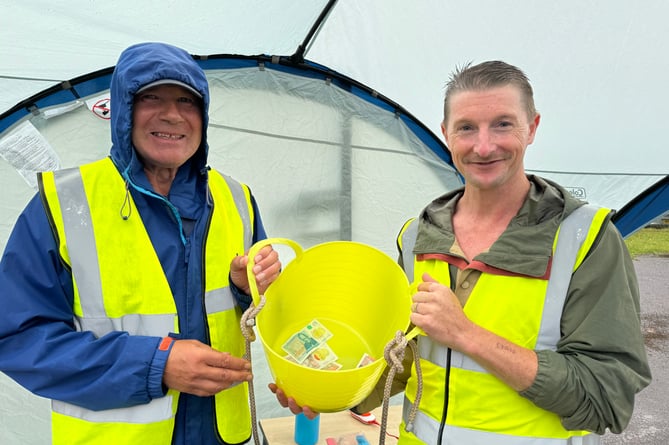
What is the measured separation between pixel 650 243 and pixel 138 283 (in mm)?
11676

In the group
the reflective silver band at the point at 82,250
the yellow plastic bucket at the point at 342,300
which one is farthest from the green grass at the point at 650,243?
the reflective silver band at the point at 82,250

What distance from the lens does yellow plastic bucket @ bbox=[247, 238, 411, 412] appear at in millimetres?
1141

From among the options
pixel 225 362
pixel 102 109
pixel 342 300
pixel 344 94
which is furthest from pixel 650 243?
pixel 225 362

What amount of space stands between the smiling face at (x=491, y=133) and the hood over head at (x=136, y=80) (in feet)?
2.15

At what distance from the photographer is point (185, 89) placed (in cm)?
118

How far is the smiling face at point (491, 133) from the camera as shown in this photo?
1.00m

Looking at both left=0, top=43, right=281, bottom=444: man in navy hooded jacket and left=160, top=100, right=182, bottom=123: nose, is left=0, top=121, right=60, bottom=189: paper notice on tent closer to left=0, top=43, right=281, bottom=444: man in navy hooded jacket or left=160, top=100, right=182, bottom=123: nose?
left=0, top=43, right=281, bottom=444: man in navy hooded jacket

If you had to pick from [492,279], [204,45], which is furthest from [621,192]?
[204,45]

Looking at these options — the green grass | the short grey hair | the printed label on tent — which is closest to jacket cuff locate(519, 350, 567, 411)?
the short grey hair

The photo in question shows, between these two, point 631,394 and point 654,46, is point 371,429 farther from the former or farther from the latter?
point 654,46

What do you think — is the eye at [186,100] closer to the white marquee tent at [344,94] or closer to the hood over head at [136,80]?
the hood over head at [136,80]

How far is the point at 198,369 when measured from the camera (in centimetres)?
99

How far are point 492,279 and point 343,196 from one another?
143 cm

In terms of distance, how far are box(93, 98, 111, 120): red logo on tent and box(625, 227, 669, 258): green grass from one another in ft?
28.6
